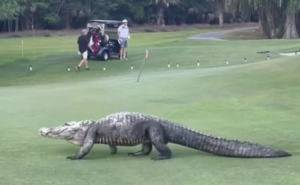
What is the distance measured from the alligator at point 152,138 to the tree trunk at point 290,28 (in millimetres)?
40623

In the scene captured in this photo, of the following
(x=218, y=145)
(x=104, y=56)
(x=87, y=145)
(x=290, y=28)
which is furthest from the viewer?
(x=290, y=28)

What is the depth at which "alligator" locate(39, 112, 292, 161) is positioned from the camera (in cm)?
909

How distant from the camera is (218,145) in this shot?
9164 mm

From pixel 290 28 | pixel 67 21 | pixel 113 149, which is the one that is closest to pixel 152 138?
pixel 113 149

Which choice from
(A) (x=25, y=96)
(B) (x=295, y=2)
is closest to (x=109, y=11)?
(B) (x=295, y=2)

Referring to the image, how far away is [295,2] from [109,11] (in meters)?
39.2

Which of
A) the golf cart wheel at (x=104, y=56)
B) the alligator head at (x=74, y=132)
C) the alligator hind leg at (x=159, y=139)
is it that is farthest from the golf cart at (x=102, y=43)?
the alligator hind leg at (x=159, y=139)

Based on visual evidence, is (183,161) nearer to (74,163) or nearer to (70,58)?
(74,163)

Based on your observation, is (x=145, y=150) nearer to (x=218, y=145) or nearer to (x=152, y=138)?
(x=152, y=138)

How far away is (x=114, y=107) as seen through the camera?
14609 mm

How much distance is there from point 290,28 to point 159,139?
41.6 meters

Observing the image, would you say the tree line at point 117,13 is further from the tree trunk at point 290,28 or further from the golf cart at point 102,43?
the golf cart at point 102,43

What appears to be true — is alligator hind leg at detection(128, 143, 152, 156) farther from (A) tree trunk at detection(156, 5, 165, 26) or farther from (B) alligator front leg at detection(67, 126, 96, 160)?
(A) tree trunk at detection(156, 5, 165, 26)

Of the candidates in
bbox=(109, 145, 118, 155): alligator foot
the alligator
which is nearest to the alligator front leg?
the alligator
